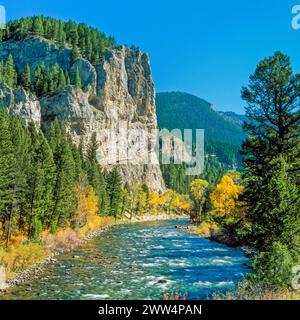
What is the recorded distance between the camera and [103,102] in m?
161

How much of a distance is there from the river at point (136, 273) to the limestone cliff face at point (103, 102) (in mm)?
92512

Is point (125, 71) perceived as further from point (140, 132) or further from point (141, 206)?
point (141, 206)

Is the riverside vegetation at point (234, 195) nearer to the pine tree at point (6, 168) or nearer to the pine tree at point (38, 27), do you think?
the pine tree at point (6, 168)

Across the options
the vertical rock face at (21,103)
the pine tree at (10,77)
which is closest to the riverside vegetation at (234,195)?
the vertical rock face at (21,103)

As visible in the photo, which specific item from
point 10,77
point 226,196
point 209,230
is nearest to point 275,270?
point 226,196

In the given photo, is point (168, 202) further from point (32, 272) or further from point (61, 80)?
Answer: point (32, 272)

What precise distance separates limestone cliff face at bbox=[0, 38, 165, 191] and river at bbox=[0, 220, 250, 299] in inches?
3642

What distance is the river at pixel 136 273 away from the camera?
27.2m

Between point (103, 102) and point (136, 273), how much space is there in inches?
5262

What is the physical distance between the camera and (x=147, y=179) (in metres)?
179

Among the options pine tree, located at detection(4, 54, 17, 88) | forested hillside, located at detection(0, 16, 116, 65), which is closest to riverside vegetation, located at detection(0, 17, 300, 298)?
pine tree, located at detection(4, 54, 17, 88)

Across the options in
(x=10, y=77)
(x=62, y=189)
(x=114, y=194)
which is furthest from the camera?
(x=10, y=77)

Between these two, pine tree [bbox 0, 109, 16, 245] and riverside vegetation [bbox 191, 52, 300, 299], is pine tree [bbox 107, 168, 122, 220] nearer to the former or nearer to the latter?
pine tree [bbox 0, 109, 16, 245]
